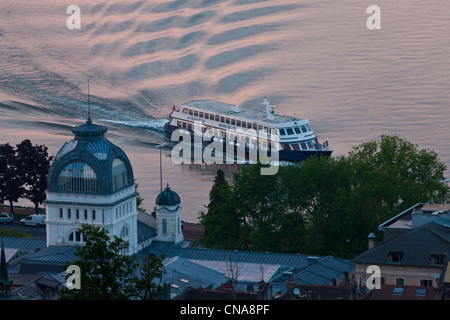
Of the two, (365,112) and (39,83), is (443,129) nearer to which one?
(365,112)

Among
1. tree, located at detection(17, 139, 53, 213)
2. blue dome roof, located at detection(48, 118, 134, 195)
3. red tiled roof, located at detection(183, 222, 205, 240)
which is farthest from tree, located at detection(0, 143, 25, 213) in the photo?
blue dome roof, located at detection(48, 118, 134, 195)

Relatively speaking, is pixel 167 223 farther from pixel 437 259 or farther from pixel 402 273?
pixel 437 259

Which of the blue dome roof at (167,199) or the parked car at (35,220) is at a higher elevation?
the parked car at (35,220)

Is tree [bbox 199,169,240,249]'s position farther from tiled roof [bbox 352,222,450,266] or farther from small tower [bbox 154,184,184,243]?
tiled roof [bbox 352,222,450,266]

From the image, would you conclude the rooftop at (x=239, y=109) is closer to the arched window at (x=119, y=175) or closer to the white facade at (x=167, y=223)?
the white facade at (x=167, y=223)

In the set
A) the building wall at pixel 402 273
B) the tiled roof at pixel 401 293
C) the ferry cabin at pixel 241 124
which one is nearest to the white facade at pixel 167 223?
the building wall at pixel 402 273

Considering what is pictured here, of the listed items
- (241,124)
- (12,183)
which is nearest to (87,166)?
(12,183)

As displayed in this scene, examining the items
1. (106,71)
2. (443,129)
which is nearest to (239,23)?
(106,71)
